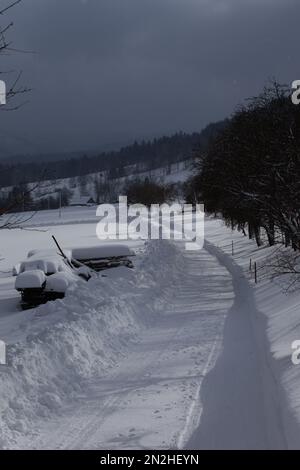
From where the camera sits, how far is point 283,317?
12812 millimetres

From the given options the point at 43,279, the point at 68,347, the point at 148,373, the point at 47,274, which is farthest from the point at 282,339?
the point at 47,274

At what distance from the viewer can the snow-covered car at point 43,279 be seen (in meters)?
17.2

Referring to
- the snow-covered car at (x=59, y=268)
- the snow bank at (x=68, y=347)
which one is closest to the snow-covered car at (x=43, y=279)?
the snow-covered car at (x=59, y=268)

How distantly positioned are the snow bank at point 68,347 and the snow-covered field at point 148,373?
0.08 feet

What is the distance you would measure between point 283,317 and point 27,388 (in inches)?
287

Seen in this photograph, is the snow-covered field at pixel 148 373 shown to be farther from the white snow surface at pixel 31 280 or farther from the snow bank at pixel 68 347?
the white snow surface at pixel 31 280

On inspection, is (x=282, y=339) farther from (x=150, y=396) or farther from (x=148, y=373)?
→ (x=150, y=396)

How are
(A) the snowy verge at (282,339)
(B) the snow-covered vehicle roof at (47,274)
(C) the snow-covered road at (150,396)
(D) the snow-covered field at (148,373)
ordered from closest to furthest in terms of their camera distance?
(C) the snow-covered road at (150,396) → (D) the snow-covered field at (148,373) → (A) the snowy verge at (282,339) → (B) the snow-covered vehicle roof at (47,274)

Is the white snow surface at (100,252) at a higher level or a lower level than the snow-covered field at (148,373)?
higher

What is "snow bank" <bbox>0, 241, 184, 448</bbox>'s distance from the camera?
24.0ft

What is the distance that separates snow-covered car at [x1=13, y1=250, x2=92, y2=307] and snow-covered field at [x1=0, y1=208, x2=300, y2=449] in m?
0.93

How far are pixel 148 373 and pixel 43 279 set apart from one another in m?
8.91
